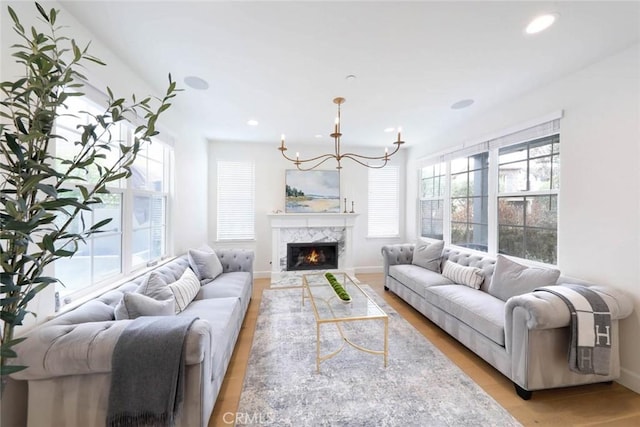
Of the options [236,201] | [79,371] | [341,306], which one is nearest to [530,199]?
[341,306]

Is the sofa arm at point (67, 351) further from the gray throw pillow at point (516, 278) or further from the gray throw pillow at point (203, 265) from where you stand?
the gray throw pillow at point (516, 278)

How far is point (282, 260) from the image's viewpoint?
483 centimetres

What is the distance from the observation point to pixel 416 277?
3.32m

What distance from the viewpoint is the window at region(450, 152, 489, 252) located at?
3424 mm

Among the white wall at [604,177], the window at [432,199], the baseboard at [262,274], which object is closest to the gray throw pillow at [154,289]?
the baseboard at [262,274]

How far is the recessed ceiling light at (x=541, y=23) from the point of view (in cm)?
164

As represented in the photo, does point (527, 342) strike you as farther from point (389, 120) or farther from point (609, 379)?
point (389, 120)

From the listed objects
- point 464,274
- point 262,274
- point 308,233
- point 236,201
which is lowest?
point 262,274

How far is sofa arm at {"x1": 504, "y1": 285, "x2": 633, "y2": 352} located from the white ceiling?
74.9 inches

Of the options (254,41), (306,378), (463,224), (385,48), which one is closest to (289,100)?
(254,41)

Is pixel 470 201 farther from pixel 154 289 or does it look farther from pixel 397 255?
pixel 154 289

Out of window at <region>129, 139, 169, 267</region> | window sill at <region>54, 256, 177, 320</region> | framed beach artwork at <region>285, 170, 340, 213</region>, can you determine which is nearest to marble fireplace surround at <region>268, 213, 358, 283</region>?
framed beach artwork at <region>285, 170, 340, 213</region>

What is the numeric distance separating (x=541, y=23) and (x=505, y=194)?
1.90 meters

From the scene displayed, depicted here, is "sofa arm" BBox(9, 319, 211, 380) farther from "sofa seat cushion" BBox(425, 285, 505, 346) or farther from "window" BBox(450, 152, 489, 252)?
"window" BBox(450, 152, 489, 252)
